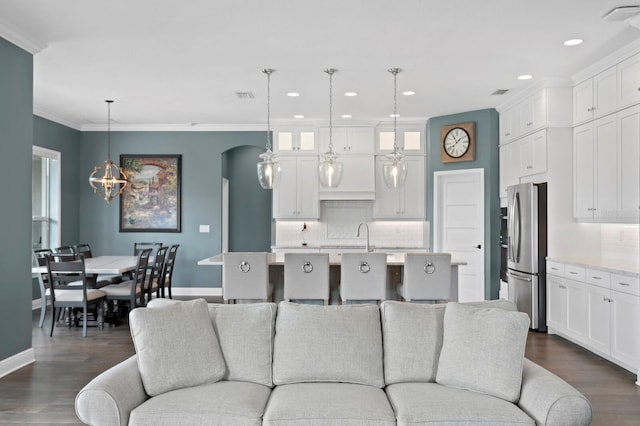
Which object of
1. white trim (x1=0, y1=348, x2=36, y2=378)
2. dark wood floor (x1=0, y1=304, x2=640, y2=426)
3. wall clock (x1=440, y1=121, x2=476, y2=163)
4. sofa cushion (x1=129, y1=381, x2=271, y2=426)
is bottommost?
dark wood floor (x1=0, y1=304, x2=640, y2=426)

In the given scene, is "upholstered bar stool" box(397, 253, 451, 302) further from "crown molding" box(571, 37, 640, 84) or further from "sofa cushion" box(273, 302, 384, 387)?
"crown molding" box(571, 37, 640, 84)

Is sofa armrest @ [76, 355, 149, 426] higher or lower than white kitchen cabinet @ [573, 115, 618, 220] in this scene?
lower

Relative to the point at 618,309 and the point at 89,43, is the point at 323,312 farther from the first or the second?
the point at 89,43

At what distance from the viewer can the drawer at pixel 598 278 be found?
181 inches

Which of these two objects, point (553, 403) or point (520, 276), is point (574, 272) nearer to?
point (520, 276)

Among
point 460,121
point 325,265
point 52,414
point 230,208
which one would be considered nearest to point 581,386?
point 325,265

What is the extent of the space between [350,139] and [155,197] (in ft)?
11.1

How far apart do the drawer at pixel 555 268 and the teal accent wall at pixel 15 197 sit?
5201 millimetres

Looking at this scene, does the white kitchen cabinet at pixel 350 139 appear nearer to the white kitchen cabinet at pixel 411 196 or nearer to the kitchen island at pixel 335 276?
the white kitchen cabinet at pixel 411 196

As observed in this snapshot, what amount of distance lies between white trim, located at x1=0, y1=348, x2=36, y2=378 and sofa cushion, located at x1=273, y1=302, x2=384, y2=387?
9.16ft

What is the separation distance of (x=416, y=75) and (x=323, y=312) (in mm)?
3655

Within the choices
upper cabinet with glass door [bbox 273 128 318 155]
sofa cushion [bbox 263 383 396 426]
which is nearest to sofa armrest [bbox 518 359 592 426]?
sofa cushion [bbox 263 383 396 426]

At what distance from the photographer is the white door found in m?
7.54

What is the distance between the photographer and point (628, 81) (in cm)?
468
